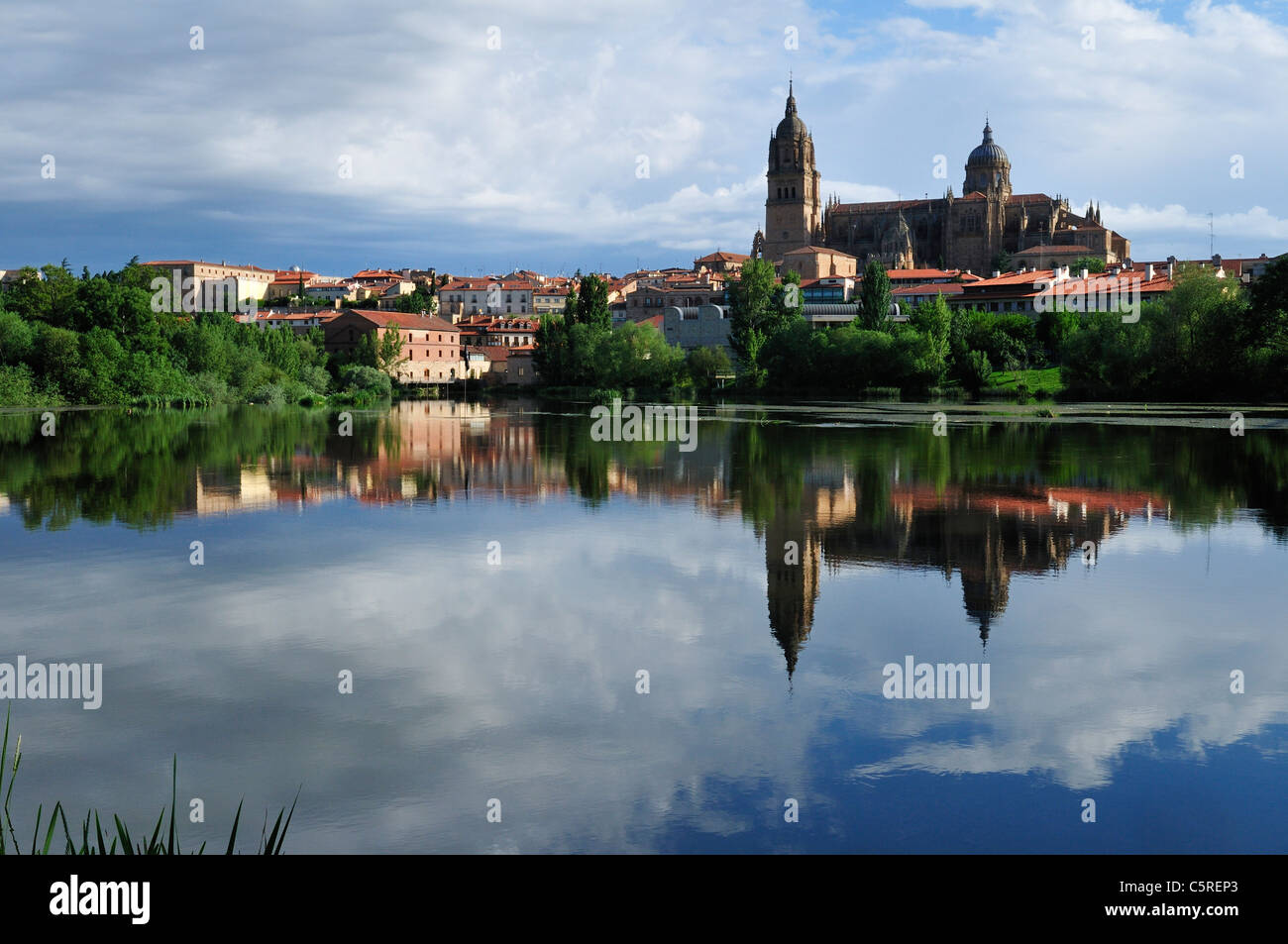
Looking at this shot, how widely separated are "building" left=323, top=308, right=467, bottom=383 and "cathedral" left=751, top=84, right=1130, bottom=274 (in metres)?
55.6

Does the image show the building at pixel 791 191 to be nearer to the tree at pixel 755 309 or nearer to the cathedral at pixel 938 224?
the cathedral at pixel 938 224

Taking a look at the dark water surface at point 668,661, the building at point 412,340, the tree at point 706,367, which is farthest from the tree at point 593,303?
the dark water surface at point 668,661

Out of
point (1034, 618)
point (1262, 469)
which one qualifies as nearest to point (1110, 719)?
point (1034, 618)

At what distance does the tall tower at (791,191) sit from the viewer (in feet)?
492

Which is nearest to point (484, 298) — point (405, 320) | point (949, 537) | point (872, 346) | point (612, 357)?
point (405, 320)

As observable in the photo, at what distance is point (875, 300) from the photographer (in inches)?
3118

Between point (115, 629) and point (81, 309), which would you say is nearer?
point (115, 629)

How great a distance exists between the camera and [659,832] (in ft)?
20.0

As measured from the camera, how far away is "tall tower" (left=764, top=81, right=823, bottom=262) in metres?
150

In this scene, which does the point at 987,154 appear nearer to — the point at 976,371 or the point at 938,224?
the point at 938,224

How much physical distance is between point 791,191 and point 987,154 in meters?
26.1

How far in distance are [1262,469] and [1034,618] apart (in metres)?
16.6
